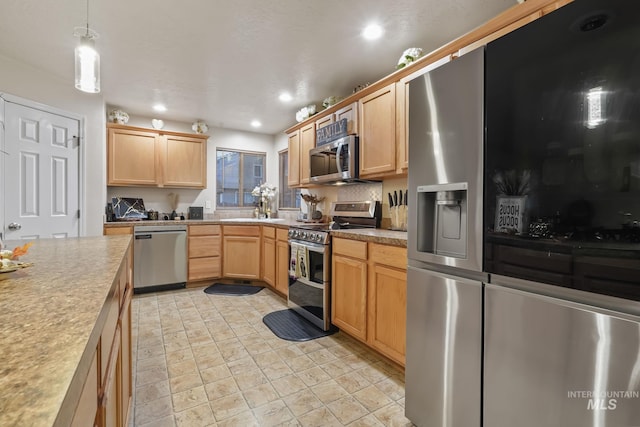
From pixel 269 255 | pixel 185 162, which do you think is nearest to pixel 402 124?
pixel 269 255

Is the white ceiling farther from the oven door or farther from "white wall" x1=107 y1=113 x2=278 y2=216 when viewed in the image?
the oven door

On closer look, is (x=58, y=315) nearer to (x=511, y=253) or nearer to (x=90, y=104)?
(x=511, y=253)

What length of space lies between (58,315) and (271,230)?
10.2 ft

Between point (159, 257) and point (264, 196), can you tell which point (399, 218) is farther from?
point (159, 257)

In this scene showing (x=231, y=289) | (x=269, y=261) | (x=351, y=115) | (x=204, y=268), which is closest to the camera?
(x=351, y=115)

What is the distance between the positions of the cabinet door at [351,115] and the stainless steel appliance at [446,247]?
1.38 meters

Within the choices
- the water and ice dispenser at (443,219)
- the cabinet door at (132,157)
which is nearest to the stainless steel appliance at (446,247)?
the water and ice dispenser at (443,219)

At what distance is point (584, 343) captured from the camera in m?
0.95

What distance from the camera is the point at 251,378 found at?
1942 millimetres

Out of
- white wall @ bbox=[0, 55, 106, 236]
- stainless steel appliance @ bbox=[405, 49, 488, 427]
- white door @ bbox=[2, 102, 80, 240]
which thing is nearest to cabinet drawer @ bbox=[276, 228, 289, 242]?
stainless steel appliance @ bbox=[405, 49, 488, 427]

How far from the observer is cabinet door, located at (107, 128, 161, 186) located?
152 inches

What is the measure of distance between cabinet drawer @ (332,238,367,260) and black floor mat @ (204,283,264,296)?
1.76 m

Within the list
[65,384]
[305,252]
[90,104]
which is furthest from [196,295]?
[65,384]

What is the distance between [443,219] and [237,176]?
4206 mm
